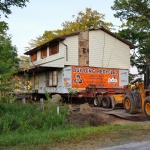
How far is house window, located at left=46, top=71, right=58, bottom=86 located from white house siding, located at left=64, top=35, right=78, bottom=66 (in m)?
2.58

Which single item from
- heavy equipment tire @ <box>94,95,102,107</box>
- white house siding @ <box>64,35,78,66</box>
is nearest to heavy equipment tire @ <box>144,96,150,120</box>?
heavy equipment tire @ <box>94,95,102,107</box>

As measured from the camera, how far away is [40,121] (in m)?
10.6

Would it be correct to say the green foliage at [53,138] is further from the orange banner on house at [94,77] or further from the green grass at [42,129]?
the orange banner on house at [94,77]

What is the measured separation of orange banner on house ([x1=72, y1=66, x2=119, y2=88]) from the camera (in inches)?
1054

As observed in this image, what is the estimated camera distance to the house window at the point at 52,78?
2828 centimetres

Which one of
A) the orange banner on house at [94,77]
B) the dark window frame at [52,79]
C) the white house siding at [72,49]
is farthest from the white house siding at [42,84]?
the white house siding at [72,49]

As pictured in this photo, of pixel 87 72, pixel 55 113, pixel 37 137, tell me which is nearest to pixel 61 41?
pixel 87 72

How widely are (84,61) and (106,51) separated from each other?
297 cm

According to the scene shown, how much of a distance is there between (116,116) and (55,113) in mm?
4686

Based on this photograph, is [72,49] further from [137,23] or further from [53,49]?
[137,23]

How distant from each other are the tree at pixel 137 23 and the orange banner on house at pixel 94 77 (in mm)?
3091

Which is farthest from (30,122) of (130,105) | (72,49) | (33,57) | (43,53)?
(33,57)

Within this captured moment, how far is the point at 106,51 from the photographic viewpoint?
28.8 metres

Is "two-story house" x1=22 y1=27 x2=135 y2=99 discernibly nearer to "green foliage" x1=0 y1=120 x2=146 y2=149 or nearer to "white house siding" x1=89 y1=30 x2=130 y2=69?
"white house siding" x1=89 y1=30 x2=130 y2=69
